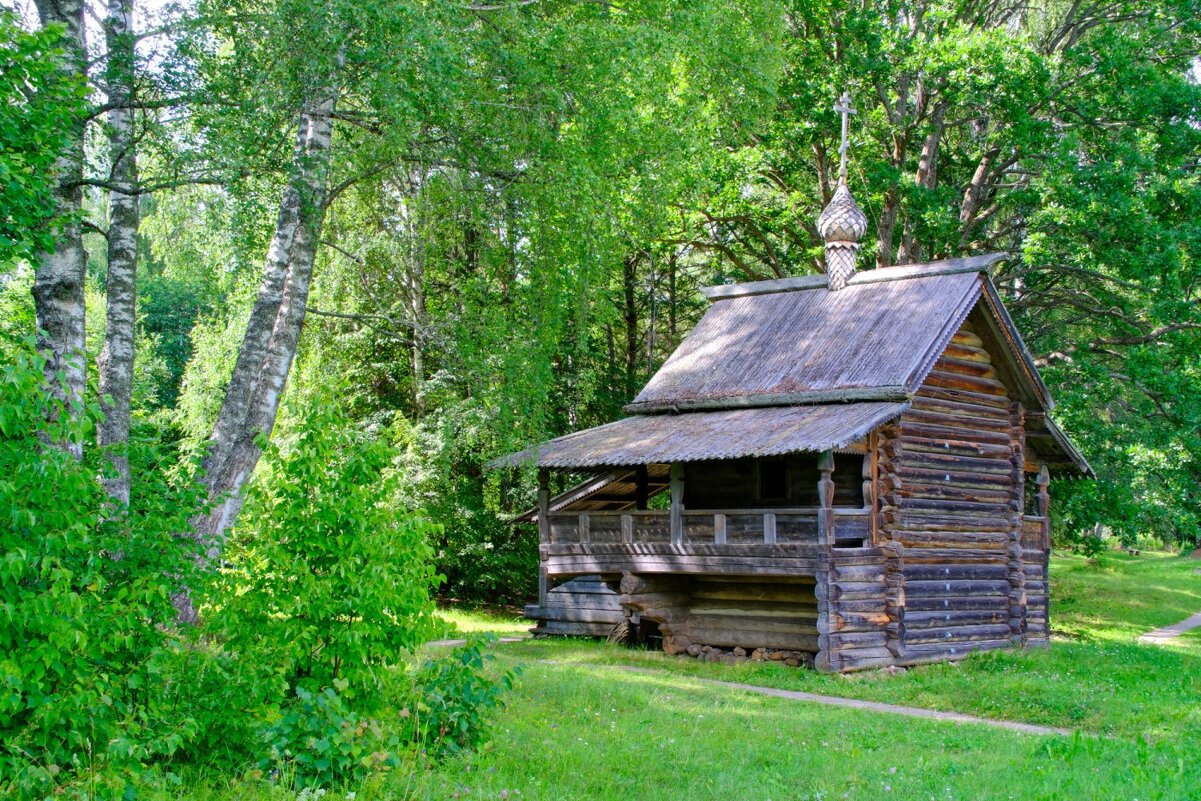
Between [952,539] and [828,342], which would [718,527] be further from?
[952,539]

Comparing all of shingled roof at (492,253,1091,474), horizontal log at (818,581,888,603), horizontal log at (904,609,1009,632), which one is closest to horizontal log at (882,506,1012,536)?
horizontal log at (818,581,888,603)

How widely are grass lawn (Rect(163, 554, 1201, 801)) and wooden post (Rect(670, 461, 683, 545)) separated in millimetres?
2224

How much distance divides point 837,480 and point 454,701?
12.6 meters

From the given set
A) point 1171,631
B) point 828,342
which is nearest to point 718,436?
point 828,342

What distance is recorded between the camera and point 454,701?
9.55m

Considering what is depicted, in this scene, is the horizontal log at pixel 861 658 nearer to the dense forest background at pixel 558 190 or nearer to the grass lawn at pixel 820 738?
the grass lawn at pixel 820 738

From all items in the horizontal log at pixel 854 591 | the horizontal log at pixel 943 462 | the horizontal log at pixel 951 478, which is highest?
the horizontal log at pixel 943 462

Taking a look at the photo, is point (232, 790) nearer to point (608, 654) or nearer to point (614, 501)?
point (608, 654)

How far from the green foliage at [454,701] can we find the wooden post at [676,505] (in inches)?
414

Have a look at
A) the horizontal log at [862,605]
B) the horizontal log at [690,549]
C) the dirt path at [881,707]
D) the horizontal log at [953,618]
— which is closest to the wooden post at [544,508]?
the horizontal log at [690,549]

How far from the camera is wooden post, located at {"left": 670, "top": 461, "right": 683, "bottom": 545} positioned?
20.0m

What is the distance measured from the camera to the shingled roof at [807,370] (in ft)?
62.5

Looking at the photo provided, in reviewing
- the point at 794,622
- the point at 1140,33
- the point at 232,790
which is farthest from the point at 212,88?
the point at 1140,33

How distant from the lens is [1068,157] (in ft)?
84.2
